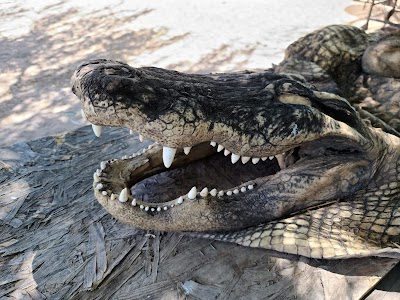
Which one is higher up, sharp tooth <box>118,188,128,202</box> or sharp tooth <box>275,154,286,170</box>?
sharp tooth <box>118,188,128,202</box>

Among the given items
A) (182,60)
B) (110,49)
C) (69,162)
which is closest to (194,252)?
(69,162)

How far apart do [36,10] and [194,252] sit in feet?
23.2

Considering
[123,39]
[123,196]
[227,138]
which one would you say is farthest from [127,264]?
[123,39]

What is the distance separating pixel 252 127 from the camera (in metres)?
1.74

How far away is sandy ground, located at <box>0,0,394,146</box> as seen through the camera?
5.16m

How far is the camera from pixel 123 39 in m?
6.79

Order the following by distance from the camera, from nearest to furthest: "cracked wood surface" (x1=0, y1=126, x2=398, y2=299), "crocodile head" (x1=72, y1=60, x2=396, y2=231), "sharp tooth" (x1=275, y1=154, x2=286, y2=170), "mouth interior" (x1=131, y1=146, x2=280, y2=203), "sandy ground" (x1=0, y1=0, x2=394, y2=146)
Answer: "crocodile head" (x1=72, y1=60, x2=396, y2=231)
"cracked wood surface" (x1=0, y1=126, x2=398, y2=299)
"sharp tooth" (x1=275, y1=154, x2=286, y2=170)
"mouth interior" (x1=131, y1=146, x2=280, y2=203)
"sandy ground" (x1=0, y1=0, x2=394, y2=146)

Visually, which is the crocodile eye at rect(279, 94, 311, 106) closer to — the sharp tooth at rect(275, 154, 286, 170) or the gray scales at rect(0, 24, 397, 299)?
the sharp tooth at rect(275, 154, 286, 170)

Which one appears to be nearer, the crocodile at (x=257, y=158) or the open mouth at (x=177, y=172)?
the crocodile at (x=257, y=158)

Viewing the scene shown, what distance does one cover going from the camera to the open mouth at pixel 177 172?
205cm

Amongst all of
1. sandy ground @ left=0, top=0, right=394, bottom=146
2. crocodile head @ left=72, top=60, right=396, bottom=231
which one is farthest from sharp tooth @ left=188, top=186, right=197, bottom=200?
sandy ground @ left=0, top=0, right=394, bottom=146

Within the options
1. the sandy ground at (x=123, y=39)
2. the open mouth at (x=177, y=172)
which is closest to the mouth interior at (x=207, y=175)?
the open mouth at (x=177, y=172)

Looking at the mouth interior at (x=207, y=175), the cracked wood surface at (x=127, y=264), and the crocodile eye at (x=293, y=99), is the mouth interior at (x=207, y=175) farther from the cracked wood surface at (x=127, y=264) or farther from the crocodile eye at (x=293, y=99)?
the crocodile eye at (x=293, y=99)

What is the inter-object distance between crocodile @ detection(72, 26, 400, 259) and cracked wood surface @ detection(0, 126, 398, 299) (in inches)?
3.6
